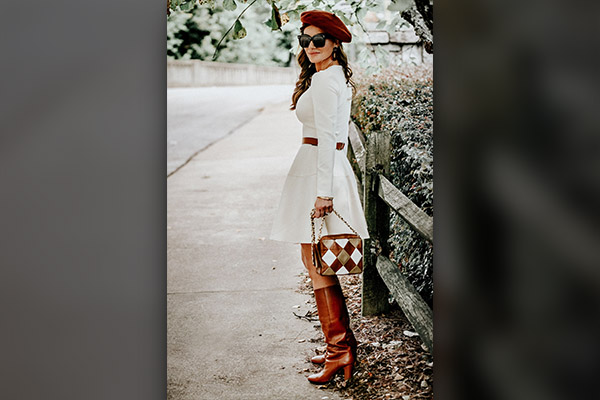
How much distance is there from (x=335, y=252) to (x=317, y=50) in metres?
0.87

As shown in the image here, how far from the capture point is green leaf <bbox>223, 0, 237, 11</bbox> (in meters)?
2.68

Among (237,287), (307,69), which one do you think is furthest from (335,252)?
(307,69)

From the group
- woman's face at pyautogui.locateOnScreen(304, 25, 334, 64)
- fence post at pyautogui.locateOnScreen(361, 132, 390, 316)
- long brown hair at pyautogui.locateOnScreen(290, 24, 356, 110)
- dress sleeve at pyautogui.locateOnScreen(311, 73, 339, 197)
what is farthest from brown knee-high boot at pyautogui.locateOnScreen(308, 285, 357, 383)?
woman's face at pyautogui.locateOnScreen(304, 25, 334, 64)

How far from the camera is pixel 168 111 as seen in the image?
2.64 meters

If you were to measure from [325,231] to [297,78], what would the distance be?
2.20 ft

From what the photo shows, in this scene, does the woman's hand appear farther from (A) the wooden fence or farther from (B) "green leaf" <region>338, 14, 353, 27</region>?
A: (B) "green leaf" <region>338, 14, 353, 27</region>

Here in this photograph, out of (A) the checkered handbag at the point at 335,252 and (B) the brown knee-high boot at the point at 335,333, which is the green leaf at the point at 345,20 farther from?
(B) the brown knee-high boot at the point at 335,333

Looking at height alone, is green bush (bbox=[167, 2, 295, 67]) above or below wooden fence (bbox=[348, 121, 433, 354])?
above

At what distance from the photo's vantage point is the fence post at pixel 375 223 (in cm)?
268

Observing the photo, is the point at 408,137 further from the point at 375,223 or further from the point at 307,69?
the point at 307,69
